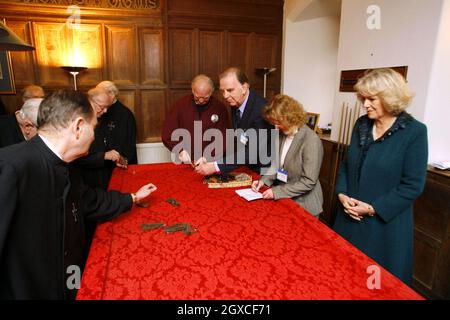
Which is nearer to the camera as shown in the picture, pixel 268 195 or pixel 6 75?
pixel 268 195

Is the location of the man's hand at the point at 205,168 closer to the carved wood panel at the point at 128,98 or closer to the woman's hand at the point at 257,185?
the woman's hand at the point at 257,185

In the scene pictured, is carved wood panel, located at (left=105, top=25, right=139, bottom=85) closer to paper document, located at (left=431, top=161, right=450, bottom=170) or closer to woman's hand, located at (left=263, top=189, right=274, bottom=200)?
woman's hand, located at (left=263, top=189, right=274, bottom=200)

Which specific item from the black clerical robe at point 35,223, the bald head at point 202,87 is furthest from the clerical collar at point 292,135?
the black clerical robe at point 35,223

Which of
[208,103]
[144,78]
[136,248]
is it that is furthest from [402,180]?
[144,78]

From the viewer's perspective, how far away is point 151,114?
4.88 metres

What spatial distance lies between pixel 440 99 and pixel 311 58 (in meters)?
2.94

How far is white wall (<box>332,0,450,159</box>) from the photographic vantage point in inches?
93.9

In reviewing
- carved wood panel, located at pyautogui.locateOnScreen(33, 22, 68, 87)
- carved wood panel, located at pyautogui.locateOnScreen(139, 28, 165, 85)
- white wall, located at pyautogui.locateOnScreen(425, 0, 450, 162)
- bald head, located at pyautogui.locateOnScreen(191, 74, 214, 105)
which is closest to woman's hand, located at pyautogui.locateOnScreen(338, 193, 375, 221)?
white wall, located at pyautogui.locateOnScreen(425, 0, 450, 162)

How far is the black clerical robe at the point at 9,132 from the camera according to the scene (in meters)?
2.48

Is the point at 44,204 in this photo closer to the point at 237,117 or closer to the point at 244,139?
the point at 244,139

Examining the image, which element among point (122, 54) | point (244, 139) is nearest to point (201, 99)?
point (244, 139)

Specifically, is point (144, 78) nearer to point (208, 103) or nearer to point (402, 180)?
point (208, 103)

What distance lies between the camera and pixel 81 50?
4.43m
